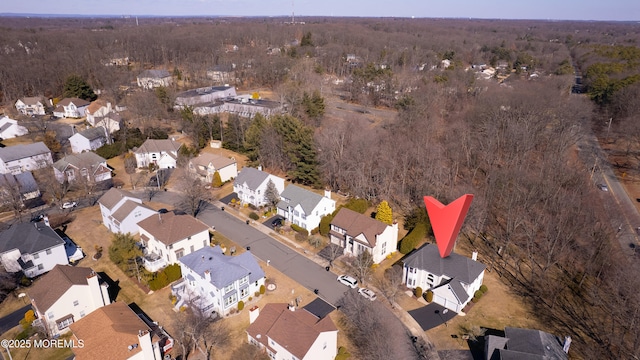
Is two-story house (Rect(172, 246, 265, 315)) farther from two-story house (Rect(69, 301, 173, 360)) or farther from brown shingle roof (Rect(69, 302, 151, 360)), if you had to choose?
brown shingle roof (Rect(69, 302, 151, 360))

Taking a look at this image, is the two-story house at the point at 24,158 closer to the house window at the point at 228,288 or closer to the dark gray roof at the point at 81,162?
the dark gray roof at the point at 81,162

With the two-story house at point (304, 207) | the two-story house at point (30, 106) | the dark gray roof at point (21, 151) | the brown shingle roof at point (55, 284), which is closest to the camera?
the brown shingle roof at point (55, 284)

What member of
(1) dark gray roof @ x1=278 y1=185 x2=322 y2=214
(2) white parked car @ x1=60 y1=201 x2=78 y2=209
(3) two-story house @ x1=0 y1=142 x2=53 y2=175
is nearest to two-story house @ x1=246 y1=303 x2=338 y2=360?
(1) dark gray roof @ x1=278 y1=185 x2=322 y2=214

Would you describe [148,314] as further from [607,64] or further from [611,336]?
[607,64]

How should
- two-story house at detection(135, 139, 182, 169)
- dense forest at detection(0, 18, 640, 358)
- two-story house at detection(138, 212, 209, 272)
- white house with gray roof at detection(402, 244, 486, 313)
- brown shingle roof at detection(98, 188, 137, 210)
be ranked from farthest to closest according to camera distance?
two-story house at detection(135, 139, 182, 169)
brown shingle roof at detection(98, 188, 137, 210)
two-story house at detection(138, 212, 209, 272)
dense forest at detection(0, 18, 640, 358)
white house with gray roof at detection(402, 244, 486, 313)

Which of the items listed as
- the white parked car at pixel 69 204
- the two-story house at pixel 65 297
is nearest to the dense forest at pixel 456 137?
the white parked car at pixel 69 204

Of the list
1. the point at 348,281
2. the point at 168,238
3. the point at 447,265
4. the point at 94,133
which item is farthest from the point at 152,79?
the point at 447,265
